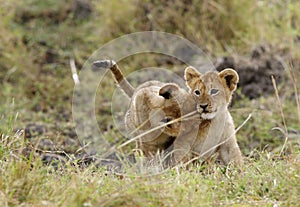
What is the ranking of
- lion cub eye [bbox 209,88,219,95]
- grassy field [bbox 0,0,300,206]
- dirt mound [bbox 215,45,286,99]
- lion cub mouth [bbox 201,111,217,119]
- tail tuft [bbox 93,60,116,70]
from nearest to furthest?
grassy field [bbox 0,0,300,206]
lion cub mouth [bbox 201,111,217,119]
lion cub eye [bbox 209,88,219,95]
tail tuft [bbox 93,60,116,70]
dirt mound [bbox 215,45,286,99]

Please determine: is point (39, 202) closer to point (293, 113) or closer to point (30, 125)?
point (30, 125)

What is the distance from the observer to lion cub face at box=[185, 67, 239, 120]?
16.5 ft

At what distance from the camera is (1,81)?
988cm

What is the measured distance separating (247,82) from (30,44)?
4210mm

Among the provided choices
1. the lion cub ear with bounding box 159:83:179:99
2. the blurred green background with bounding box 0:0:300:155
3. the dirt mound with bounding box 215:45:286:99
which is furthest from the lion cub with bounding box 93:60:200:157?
the dirt mound with bounding box 215:45:286:99

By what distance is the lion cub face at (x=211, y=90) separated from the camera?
5.02 m

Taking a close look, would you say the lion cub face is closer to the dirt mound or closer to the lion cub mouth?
the lion cub mouth

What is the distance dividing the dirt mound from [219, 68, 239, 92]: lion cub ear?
3446 millimetres

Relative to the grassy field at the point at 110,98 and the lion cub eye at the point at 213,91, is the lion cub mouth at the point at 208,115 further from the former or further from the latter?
the grassy field at the point at 110,98

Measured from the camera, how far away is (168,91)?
4.86 metres

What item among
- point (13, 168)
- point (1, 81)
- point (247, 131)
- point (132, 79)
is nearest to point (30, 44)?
point (1, 81)

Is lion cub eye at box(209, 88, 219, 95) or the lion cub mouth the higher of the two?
lion cub eye at box(209, 88, 219, 95)

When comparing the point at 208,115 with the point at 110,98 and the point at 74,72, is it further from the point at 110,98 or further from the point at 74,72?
the point at 74,72

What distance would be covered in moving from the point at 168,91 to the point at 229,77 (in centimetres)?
73
